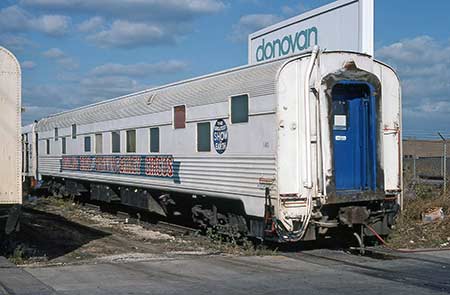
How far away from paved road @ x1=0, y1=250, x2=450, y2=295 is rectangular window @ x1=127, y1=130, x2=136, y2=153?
6.43 meters

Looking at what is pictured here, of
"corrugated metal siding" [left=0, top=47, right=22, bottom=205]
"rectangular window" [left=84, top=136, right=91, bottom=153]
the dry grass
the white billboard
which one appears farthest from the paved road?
"rectangular window" [left=84, top=136, right=91, bottom=153]

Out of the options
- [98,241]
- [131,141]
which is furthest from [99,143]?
[98,241]

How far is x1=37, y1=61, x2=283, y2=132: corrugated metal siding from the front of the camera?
11500mm

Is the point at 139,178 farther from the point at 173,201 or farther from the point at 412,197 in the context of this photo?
the point at 412,197

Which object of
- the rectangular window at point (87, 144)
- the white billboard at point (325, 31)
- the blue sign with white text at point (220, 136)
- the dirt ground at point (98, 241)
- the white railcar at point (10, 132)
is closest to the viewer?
the white railcar at point (10, 132)

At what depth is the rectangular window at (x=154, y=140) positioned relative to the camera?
51.6ft

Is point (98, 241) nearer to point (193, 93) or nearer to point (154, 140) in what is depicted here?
point (154, 140)

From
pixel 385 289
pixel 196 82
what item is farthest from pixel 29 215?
pixel 385 289

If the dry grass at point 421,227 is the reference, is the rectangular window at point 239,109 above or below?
above

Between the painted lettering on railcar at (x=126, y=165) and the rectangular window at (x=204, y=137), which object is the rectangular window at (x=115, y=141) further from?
the rectangular window at (x=204, y=137)

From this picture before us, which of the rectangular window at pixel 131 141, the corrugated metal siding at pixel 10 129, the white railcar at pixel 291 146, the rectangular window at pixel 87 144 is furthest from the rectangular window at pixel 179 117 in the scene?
the rectangular window at pixel 87 144

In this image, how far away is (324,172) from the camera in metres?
11.0

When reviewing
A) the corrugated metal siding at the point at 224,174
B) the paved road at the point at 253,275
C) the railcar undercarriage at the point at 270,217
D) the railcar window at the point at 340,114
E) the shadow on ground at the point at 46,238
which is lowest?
the paved road at the point at 253,275

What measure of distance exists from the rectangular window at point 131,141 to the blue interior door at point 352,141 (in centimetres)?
701
